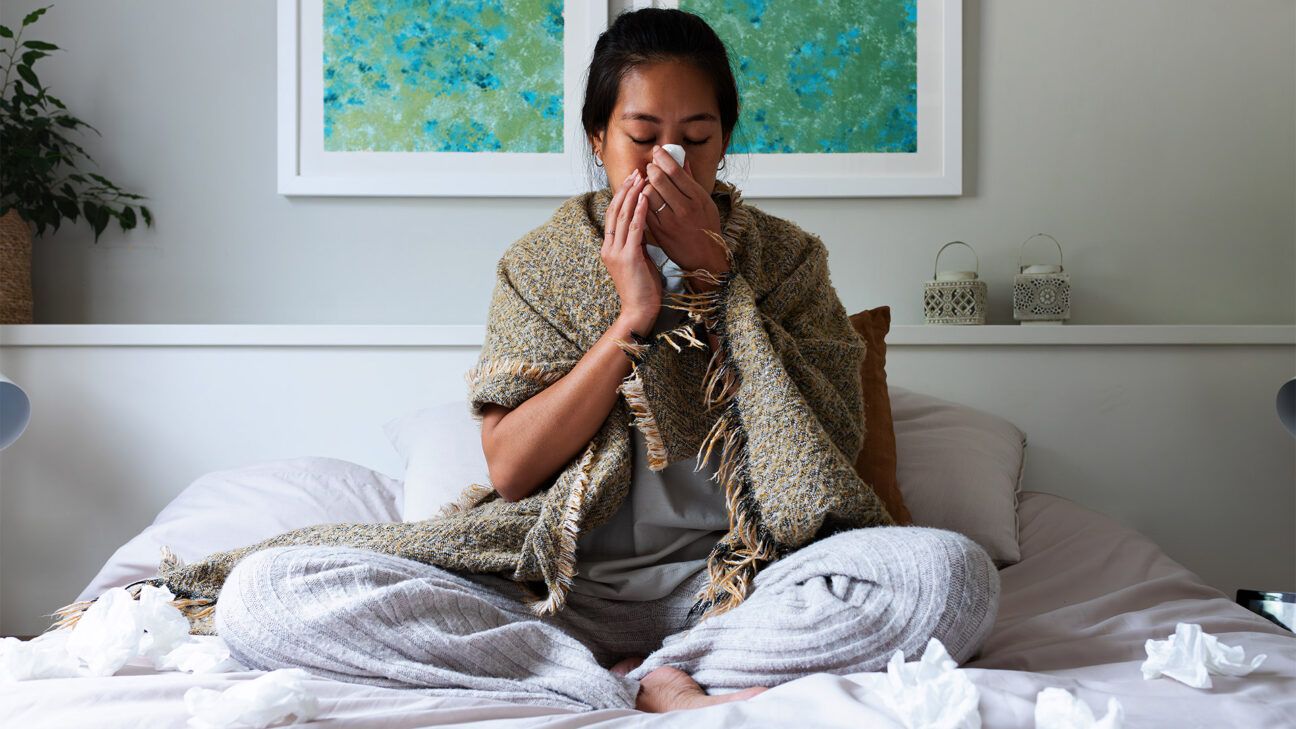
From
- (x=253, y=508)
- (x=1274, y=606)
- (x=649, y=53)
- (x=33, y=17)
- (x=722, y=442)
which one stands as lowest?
(x=1274, y=606)

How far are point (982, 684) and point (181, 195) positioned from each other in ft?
5.76

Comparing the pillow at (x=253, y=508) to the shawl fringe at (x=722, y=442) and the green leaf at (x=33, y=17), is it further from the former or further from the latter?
the green leaf at (x=33, y=17)

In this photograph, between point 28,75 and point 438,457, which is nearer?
point 438,457

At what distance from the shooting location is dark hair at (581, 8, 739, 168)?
1286 mm

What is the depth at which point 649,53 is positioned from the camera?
128 cm

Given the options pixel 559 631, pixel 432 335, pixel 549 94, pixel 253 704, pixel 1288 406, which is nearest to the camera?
pixel 253 704

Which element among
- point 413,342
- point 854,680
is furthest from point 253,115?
point 854,680

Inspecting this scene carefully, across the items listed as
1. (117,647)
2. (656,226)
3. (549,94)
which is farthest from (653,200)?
(549,94)

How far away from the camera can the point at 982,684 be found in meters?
0.83

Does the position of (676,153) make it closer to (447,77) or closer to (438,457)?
(438,457)

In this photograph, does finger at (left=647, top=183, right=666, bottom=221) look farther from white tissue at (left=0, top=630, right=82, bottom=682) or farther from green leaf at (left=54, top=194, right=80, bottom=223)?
green leaf at (left=54, top=194, right=80, bottom=223)

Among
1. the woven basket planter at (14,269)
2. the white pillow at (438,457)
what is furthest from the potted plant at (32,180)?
the white pillow at (438,457)

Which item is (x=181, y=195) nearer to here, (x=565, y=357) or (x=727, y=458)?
(x=565, y=357)

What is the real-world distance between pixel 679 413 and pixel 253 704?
0.59 meters
